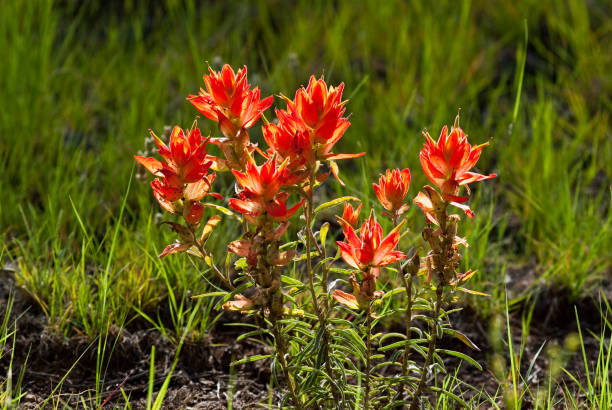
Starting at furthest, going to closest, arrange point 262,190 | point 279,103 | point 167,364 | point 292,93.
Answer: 1. point 292,93
2. point 279,103
3. point 167,364
4. point 262,190

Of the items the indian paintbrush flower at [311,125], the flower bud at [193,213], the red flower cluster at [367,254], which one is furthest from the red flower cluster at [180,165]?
the red flower cluster at [367,254]

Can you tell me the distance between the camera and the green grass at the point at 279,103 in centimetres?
220

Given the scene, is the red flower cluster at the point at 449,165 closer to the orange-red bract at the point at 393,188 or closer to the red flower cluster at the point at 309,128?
the orange-red bract at the point at 393,188

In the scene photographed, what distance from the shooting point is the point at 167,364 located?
204cm

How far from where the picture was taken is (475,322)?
89.1 inches

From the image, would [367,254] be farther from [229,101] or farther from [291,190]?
[229,101]

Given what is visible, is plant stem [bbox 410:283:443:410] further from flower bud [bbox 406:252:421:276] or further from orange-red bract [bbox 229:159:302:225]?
orange-red bract [bbox 229:159:302:225]

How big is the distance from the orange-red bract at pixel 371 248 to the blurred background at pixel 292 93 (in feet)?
1.90

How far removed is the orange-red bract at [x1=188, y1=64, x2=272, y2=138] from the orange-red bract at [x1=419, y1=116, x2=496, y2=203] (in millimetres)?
331

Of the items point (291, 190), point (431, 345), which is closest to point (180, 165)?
point (291, 190)

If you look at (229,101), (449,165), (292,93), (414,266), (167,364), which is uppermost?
(229,101)

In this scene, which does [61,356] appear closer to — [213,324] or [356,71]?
[213,324]

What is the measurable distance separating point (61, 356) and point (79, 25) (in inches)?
98.5

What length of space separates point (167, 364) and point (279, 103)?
46.2 inches
